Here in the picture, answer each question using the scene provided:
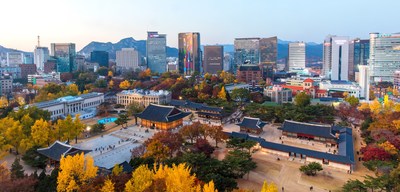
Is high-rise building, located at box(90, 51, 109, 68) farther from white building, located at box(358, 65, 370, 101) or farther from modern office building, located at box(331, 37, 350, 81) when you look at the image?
white building, located at box(358, 65, 370, 101)

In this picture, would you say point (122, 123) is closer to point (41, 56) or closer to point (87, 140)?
point (87, 140)

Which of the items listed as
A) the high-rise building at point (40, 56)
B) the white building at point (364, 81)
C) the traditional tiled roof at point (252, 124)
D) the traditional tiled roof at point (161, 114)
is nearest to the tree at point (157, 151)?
the traditional tiled roof at point (161, 114)

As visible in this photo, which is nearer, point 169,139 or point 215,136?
point 169,139

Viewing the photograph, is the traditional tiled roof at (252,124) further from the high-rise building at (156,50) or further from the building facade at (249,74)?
the high-rise building at (156,50)

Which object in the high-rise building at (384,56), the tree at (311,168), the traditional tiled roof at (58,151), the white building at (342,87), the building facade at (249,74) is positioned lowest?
the tree at (311,168)

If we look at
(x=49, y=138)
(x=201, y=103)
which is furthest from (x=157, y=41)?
(x=49, y=138)

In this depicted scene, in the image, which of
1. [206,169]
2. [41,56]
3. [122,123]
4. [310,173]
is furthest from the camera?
[41,56]

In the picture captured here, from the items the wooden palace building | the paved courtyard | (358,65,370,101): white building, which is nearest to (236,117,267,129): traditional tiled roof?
the wooden palace building
